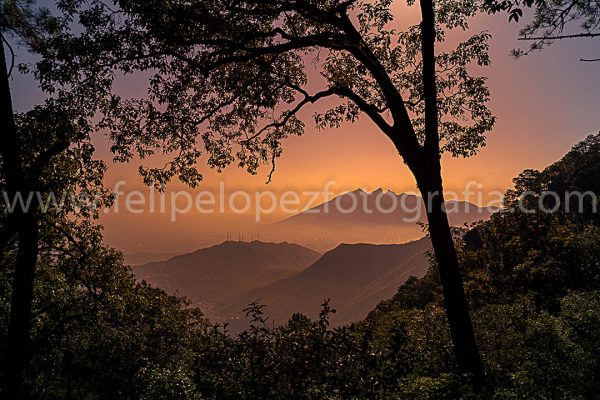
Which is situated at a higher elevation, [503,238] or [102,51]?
[102,51]

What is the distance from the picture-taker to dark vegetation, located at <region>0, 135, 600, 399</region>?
22.4 ft

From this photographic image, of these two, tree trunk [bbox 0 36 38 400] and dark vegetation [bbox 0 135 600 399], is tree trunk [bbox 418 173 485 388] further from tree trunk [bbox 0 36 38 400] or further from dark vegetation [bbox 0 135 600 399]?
tree trunk [bbox 0 36 38 400]

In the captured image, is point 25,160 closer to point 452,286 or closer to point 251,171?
point 251,171

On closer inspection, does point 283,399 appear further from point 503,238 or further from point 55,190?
point 503,238

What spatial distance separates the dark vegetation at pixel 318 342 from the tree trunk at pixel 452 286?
40cm

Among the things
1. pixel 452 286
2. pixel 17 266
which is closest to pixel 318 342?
pixel 452 286

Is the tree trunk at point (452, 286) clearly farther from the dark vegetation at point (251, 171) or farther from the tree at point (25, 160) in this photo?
the tree at point (25, 160)

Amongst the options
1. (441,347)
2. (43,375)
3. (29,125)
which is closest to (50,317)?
(43,375)

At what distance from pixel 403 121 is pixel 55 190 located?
10.4 metres

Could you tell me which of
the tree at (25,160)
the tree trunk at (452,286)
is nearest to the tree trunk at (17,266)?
the tree at (25,160)

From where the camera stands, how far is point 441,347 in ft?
A: 32.0

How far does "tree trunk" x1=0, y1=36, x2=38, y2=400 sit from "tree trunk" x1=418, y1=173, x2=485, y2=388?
27.9ft

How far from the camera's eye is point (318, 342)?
8352mm

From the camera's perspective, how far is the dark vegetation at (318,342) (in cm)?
682
